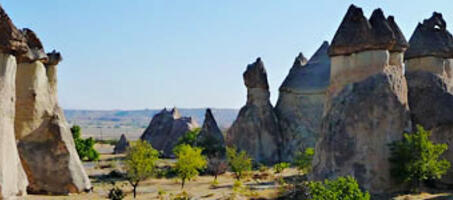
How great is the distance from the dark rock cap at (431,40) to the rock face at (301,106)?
15.3 metres

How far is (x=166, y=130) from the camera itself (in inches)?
2094

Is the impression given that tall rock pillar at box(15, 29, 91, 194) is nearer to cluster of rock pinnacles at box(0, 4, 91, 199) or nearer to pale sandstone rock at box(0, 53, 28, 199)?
cluster of rock pinnacles at box(0, 4, 91, 199)

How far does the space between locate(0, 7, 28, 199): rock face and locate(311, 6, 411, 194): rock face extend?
39.4 feet

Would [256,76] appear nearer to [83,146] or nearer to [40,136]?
[83,146]

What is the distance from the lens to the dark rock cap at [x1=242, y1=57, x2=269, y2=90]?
40250mm

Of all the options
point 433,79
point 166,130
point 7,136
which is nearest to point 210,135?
point 433,79

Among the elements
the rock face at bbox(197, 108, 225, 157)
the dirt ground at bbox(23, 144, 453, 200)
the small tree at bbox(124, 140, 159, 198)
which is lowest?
the dirt ground at bbox(23, 144, 453, 200)

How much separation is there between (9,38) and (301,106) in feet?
96.0

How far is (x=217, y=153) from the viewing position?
3544 centimetres

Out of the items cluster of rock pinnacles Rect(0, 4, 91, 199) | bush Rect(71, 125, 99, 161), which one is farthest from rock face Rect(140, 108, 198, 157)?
cluster of rock pinnacles Rect(0, 4, 91, 199)

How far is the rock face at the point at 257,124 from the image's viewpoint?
129ft

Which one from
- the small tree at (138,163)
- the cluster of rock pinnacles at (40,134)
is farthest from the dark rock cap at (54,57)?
the small tree at (138,163)

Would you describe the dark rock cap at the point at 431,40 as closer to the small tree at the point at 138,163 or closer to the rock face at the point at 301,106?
the small tree at the point at 138,163

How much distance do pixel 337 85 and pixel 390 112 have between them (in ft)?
8.28
